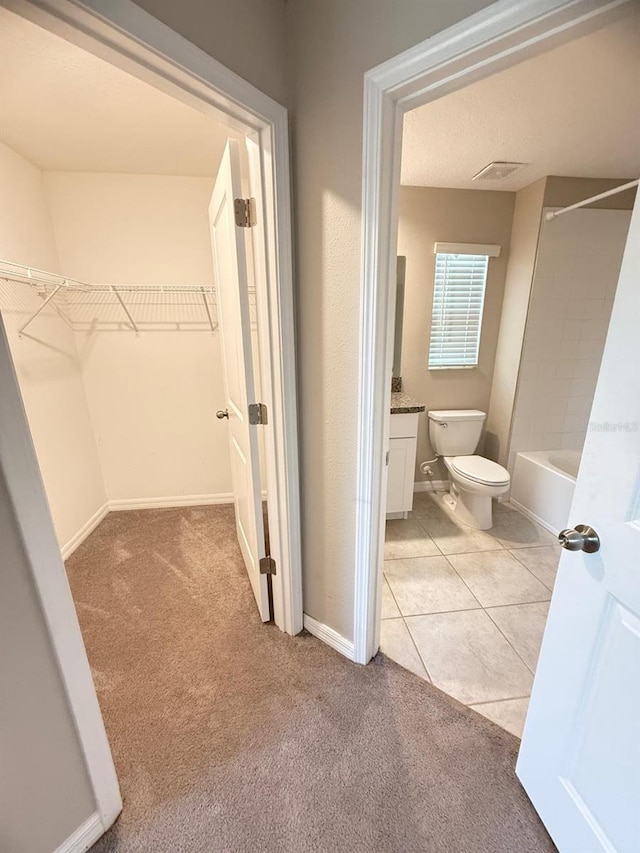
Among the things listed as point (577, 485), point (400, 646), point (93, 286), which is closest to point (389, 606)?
point (400, 646)

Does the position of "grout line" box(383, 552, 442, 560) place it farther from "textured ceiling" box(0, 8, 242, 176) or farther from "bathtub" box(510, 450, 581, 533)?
"textured ceiling" box(0, 8, 242, 176)

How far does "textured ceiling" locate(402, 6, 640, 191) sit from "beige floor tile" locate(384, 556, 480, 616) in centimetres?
226

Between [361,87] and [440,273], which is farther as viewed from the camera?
[440,273]

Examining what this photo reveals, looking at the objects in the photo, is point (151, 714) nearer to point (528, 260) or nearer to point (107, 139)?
point (107, 139)

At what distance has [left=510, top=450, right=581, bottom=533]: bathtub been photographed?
242 cm

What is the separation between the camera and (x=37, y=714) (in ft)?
2.79

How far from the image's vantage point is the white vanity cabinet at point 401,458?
241 centimetres

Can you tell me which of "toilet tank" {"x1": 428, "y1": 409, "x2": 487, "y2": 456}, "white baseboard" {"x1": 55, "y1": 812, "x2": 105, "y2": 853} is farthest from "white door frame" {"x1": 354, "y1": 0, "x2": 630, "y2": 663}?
"toilet tank" {"x1": 428, "y1": 409, "x2": 487, "y2": 456}

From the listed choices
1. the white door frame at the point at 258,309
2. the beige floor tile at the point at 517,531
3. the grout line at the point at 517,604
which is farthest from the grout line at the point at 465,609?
the white door frame at the point at 258,309

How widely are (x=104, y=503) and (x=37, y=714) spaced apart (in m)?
2.12

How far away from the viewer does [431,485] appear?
3.11 m

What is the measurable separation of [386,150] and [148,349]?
2.09 m

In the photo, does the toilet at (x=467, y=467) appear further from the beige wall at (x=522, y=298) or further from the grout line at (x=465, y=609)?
the grout line at (x=465, y=609)

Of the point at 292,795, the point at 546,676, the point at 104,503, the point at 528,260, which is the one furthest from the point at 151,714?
the point at 528,260
